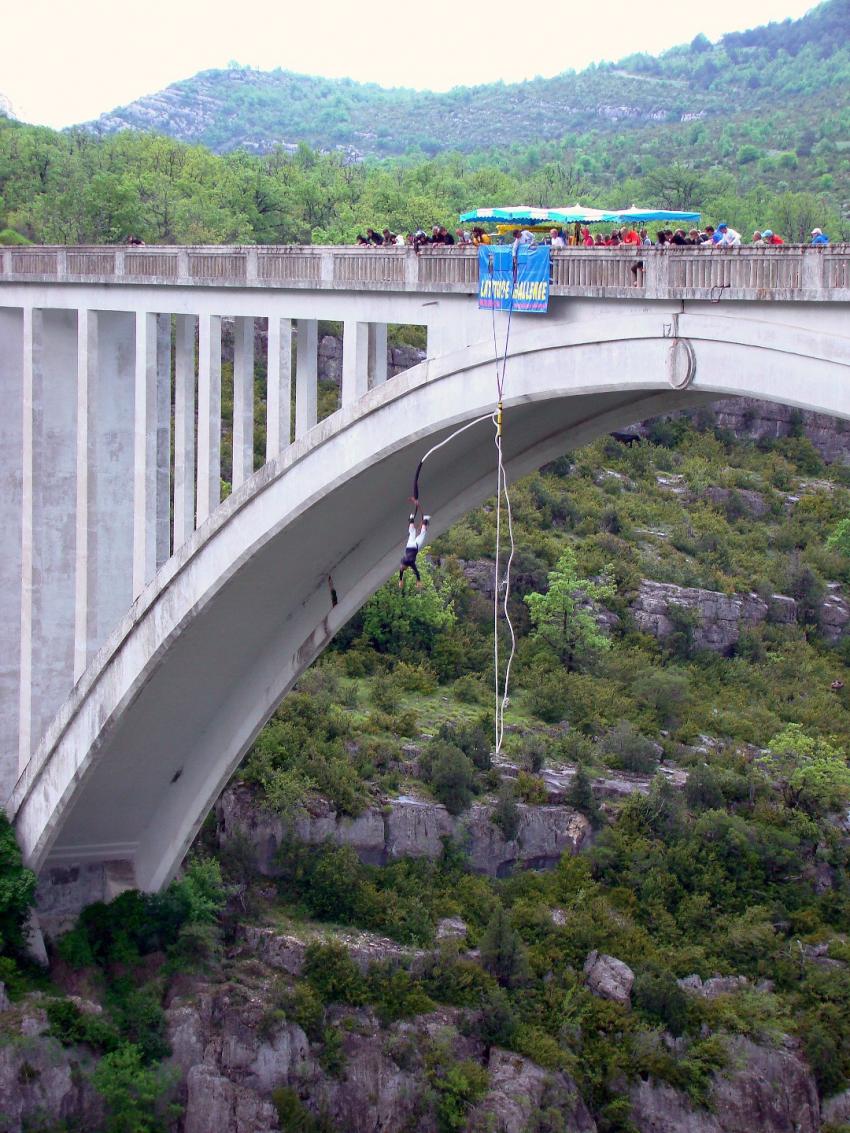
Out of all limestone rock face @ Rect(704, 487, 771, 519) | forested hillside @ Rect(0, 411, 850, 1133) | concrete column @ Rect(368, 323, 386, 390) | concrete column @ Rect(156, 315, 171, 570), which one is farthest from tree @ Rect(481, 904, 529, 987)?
limestone rock face @ Rect(704, 487, 771, 519)

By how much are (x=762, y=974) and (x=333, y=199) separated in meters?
36.1

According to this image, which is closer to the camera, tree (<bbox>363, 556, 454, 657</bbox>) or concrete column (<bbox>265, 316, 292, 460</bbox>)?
concrete column (<bbox>265, 316, 292, 460</bbox>)

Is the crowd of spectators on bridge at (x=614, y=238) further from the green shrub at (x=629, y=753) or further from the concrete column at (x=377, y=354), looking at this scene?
the green shrub at (x=629, y=753)

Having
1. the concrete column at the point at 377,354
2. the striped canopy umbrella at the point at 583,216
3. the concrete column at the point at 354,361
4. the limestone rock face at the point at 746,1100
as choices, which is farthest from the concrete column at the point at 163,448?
the limestone rock face at the point at 746,1100

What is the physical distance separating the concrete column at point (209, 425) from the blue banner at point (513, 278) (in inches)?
214

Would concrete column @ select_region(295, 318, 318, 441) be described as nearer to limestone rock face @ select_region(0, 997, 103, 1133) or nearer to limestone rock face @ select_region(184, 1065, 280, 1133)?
limestone rock face @ select_region(0, 997, 103, 1133)

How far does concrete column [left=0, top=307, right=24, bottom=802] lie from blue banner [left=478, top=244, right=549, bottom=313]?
35.9 ft

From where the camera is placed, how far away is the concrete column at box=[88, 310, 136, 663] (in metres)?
26.0

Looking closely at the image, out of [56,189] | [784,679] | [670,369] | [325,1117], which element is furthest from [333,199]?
[670,369]

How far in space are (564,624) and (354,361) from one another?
25283mm

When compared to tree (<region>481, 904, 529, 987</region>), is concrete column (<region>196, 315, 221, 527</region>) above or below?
above

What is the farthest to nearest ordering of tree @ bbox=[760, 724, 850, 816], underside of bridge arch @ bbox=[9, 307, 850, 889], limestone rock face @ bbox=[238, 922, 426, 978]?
tree @ bbox=[760, 724, 850, 816] → limestone rock face @ bbox=[238, 922, 426, 978] → underside of bridge arch @ bbox=[9, 307, 850, 889]

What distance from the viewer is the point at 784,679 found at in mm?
47094

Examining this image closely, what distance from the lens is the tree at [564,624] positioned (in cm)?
4494
